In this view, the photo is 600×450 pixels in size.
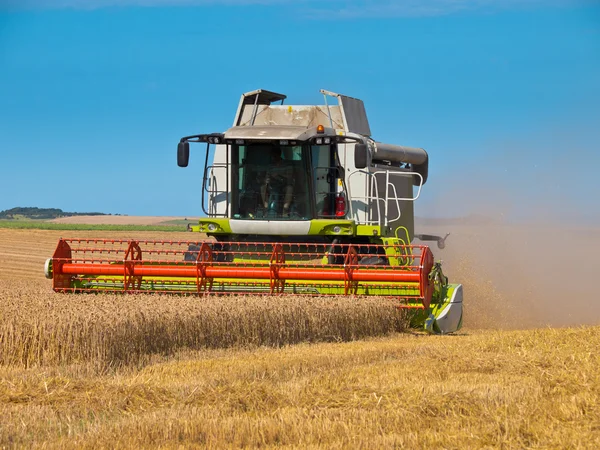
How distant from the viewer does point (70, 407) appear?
5.09 metres

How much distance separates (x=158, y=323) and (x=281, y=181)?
348cm

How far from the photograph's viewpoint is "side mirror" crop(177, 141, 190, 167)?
400 inches

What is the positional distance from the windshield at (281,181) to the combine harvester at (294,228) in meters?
0.01

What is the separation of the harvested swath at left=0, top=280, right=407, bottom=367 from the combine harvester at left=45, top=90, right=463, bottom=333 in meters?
0.41

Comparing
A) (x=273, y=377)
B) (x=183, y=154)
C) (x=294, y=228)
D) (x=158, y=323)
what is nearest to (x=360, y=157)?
(x=294, y=228)

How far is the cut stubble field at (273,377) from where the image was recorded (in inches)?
178

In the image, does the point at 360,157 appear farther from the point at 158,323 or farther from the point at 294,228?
the point at 158,323

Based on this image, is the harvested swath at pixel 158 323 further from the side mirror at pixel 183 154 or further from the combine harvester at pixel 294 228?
the side mirror at pixel 183 154

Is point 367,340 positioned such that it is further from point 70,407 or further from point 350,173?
point 70,407

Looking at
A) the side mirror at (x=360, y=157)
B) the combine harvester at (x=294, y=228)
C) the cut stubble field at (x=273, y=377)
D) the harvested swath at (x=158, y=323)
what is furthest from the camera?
the side mirror at (x=360, y=157)

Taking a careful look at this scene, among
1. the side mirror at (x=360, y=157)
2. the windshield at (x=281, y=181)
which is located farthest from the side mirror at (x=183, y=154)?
the side mirror at (x=360, y=157)

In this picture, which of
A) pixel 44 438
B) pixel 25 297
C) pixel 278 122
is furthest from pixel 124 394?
pixel 278 122

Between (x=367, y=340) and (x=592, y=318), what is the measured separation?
4741mm

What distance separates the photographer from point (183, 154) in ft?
33.4
